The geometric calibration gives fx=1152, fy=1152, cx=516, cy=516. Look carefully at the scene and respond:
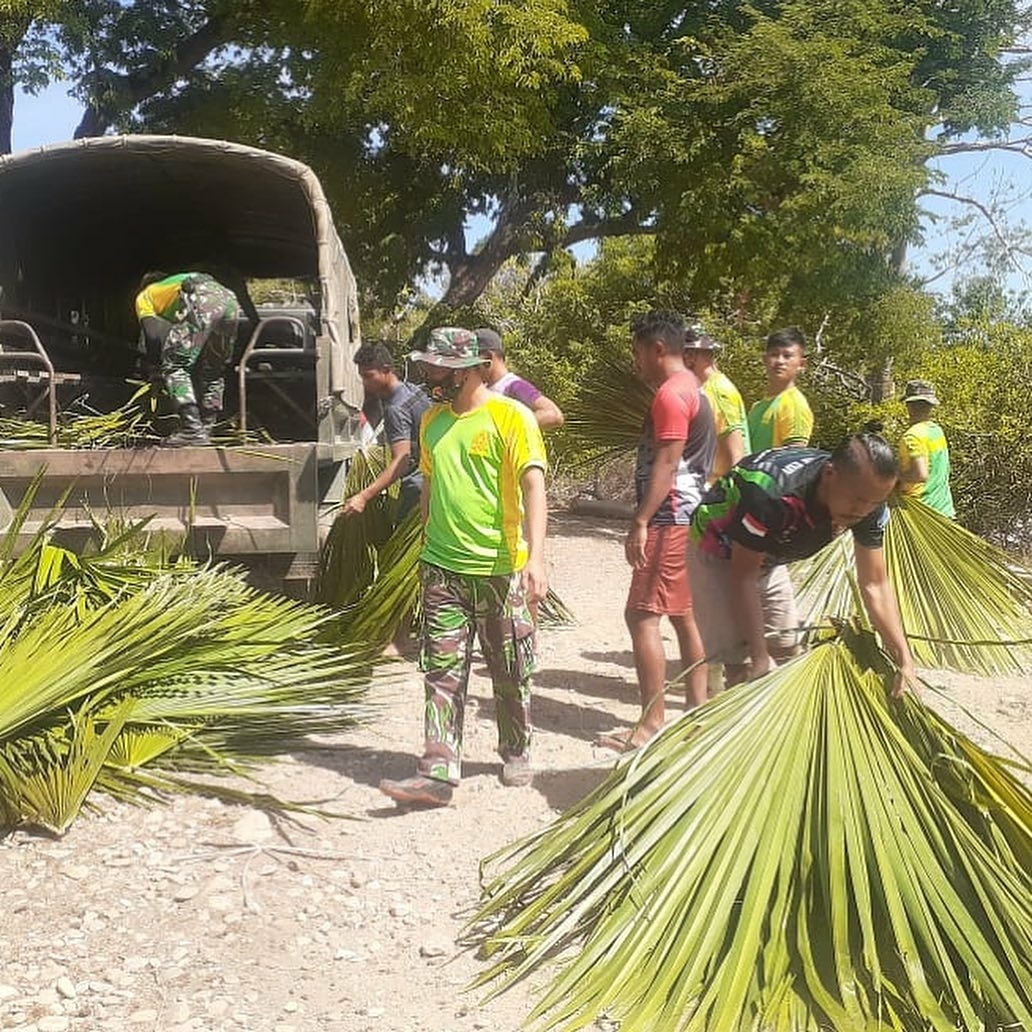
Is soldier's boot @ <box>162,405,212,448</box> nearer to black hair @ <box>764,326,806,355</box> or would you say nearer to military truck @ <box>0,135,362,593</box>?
military truck @ <box>0,135,362,593</box>

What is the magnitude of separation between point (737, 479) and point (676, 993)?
1.90 meters

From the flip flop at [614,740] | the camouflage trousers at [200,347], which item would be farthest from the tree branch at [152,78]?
the flip flop at [614,740]

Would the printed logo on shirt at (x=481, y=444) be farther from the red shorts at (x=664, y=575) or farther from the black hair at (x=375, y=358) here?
the black hair at (x=375, y=358)

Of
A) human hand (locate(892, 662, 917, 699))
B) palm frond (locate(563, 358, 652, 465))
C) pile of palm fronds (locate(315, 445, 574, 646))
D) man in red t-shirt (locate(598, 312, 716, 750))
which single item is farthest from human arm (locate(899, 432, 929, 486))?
human hand (locate(892, 662, 917, 699))

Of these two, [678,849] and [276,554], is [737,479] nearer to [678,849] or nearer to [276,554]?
[678,849]

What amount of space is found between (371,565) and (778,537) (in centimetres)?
212

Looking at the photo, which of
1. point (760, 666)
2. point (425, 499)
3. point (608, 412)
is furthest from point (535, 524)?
point (608, 412)

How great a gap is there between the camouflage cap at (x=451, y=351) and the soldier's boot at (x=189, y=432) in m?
1.97

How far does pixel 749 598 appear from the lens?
3.85m

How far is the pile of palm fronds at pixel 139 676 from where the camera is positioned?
3.30m

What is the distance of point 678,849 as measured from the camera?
264 cm

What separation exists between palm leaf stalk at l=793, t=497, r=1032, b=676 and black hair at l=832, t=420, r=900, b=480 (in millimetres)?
1721

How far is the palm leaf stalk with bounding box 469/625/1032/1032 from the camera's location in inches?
A: 92.1

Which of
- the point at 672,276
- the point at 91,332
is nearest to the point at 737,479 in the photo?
the point at 91,332
